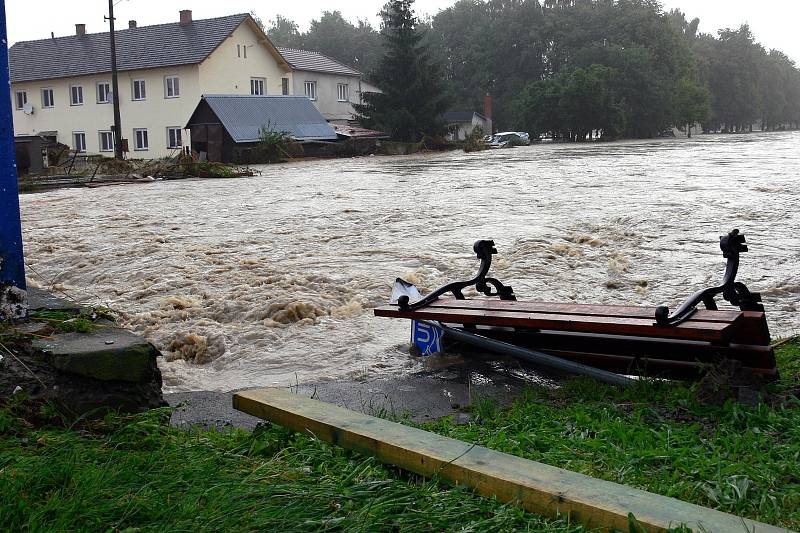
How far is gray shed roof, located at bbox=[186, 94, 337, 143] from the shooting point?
141 ft

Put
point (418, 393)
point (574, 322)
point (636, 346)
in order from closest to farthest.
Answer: point (574, 322), point (636, 346), point (418, 393)

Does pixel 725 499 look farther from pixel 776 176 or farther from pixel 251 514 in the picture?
pixel 776 176

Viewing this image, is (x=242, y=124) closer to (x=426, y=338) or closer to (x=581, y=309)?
(x=426, y=338)

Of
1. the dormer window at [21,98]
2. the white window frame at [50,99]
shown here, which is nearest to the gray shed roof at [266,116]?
the white window frame at [50,99]

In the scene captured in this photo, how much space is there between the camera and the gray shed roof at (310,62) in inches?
2453

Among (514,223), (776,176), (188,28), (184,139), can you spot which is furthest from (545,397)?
(188,28)

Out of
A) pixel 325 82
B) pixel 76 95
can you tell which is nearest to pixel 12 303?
pixel 76 95

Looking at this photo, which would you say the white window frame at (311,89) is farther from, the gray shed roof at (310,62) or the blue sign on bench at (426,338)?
the blue sign on bench at (426,338)

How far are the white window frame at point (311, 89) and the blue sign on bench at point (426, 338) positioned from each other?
58.7 meters

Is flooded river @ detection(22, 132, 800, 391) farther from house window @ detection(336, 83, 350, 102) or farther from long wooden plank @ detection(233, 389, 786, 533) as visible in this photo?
house window @ detection(336, 83, 350, 102)

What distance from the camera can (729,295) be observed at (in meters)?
5.02

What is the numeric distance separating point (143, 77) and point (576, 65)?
41168 millimetres

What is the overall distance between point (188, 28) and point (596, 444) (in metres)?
54.1

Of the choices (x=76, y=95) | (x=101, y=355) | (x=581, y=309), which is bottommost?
(x=581, y=309)
